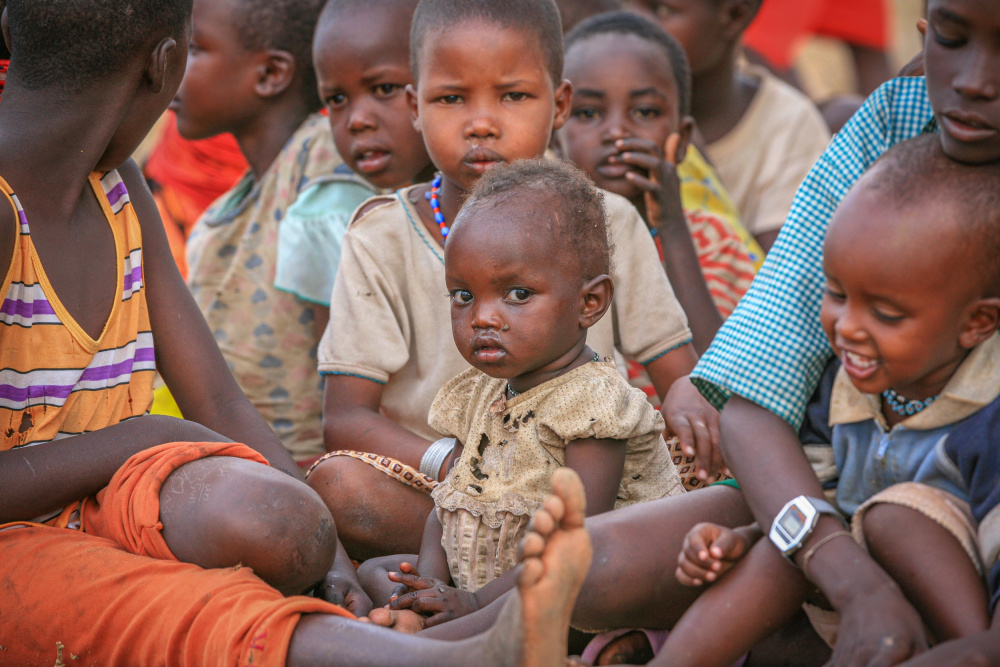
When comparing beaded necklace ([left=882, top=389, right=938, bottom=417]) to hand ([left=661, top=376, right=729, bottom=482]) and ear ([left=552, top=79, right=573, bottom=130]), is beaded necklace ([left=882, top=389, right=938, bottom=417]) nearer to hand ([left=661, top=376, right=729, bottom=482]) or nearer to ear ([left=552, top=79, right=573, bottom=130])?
hand ([left=661, top=376, right=729, bottom=482])

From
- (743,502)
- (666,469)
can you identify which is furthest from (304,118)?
(743,502)

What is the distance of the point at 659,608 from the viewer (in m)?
1.81

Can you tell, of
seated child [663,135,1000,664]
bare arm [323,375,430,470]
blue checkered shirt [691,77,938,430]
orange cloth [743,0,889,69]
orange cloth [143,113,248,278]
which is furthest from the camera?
orange cloth [743,0,889,69]

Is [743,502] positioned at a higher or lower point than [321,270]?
lower

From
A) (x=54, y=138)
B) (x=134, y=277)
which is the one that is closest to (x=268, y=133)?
(x=134, y=277)

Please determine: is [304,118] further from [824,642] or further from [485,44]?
[824,642]

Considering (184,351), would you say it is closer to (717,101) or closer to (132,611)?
(132,611)

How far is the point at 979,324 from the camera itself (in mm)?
1658

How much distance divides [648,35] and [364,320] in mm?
1424

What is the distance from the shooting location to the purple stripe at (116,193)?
2299mm

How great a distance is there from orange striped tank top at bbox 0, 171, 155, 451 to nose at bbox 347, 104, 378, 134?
0.98m

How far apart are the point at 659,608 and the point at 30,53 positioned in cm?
157

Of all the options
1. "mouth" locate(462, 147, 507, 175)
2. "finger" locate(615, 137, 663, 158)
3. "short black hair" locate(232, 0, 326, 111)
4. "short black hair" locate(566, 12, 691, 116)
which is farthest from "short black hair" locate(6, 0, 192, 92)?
"short black hair" locate(566, 12, 691, 116)

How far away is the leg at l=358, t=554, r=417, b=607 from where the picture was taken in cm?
218
